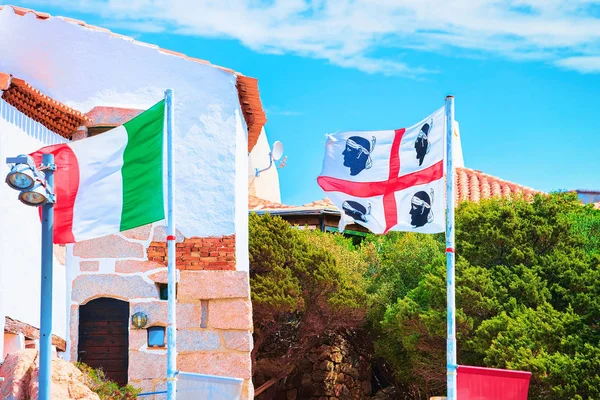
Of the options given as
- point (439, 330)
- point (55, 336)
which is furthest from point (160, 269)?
point (439, 330)

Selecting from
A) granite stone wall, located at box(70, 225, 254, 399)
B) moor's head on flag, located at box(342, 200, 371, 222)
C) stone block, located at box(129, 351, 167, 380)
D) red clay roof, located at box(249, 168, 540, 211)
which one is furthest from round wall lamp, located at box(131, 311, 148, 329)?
red clay roof, located at box(249, 168, 540, 211)

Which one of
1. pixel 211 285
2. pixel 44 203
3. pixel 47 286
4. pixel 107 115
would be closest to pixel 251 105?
pixel 107 115

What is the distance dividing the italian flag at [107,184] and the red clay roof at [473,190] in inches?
601

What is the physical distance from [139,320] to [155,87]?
3783mm

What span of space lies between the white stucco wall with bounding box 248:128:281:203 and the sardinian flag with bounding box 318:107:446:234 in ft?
54.0

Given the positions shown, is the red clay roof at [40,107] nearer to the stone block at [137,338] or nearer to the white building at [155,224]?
the white building at [155,224]

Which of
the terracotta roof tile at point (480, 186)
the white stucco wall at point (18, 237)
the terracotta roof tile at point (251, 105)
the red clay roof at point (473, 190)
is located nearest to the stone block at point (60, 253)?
the white stucco wall at point (18, 237)

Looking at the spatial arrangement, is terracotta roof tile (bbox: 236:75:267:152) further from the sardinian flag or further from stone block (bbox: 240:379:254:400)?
stone block (bbox: 240:379:254:400)

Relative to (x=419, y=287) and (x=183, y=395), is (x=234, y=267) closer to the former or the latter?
(x=183, y=395)

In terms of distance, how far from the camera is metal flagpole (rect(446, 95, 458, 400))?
13297 millimetres

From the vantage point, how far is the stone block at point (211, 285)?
55.3 ft

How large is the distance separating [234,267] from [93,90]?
3651 mm

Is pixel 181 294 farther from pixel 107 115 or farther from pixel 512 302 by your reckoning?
pixel 512 302

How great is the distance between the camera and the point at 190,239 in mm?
16953
